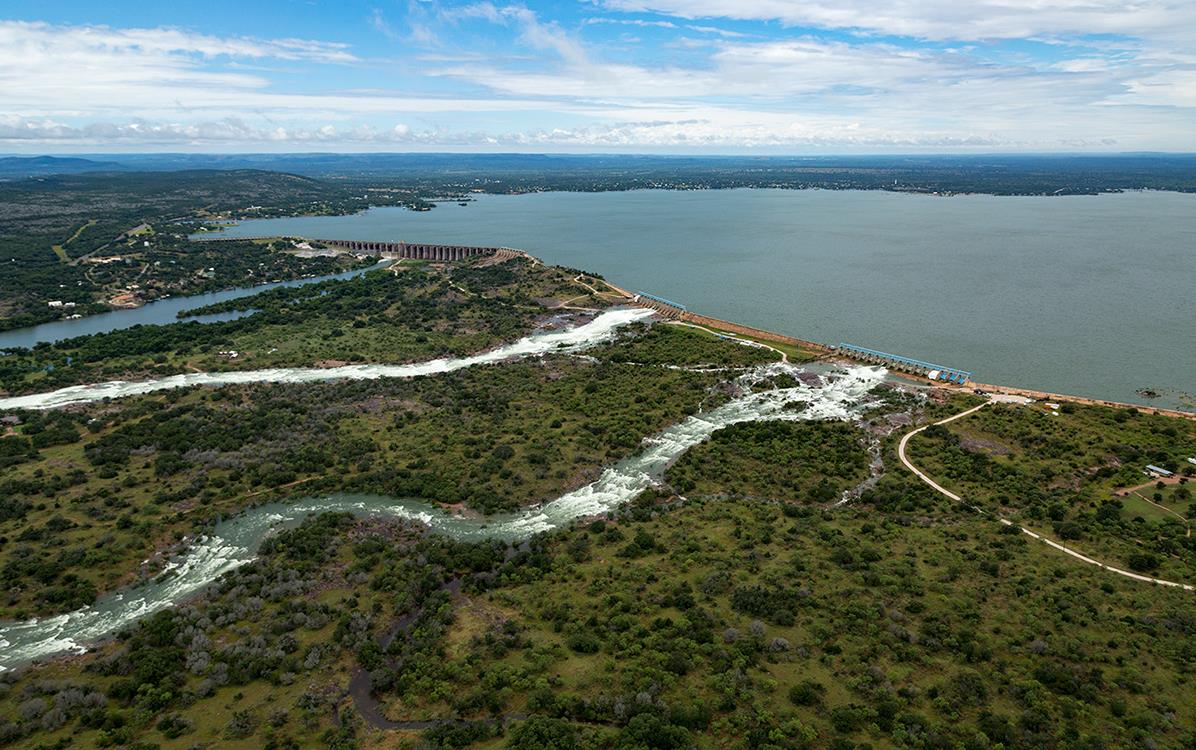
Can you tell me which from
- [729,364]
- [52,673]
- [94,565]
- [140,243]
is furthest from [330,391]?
[140,243]

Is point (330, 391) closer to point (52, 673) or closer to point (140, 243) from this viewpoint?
point (52, 673)

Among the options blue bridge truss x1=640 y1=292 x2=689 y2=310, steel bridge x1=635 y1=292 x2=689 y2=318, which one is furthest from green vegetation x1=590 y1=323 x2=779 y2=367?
blue bridge truss x1=640 y1=292 x2=689 y2=310

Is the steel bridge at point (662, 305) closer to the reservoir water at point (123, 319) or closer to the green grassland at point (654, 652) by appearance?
the green grassland at point (654, 652)

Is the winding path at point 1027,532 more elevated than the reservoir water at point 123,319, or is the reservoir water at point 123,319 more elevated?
the reservoir water at point 123,319

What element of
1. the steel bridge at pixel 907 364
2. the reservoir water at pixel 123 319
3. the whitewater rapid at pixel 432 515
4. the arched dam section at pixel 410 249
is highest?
the arched dam section at pixel 410 249

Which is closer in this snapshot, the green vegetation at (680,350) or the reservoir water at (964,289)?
the green vegetation at (680,350)

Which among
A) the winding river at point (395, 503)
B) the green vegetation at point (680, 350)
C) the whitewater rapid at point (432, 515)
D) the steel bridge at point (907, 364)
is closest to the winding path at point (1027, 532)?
the whitewater rapid at point (432, 515)

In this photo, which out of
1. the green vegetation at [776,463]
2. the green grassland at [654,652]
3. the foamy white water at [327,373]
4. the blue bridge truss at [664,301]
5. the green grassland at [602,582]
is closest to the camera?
the green grassland at [654,652]
